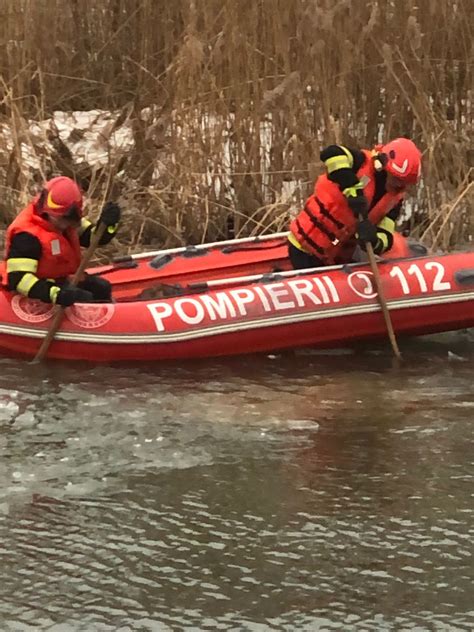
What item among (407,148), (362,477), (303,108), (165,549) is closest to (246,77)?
(303,108)

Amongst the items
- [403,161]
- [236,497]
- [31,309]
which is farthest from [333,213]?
[236,497]

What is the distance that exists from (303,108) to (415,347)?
1787mm

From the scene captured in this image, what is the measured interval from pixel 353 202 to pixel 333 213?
0.24m

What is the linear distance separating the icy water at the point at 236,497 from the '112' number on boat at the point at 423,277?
45 centimetres

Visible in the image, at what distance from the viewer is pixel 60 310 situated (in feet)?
20.6

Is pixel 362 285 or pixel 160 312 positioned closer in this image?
pixel 160 312

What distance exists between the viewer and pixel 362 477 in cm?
469

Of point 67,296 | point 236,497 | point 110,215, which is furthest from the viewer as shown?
point 110,215

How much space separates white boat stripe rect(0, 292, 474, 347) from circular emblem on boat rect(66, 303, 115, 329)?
0.06m

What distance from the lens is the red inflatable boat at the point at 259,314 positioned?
6.30 meters

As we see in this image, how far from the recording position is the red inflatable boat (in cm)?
630

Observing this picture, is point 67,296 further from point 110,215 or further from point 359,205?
point 359,205

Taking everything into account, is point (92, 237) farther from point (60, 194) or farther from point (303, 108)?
point (303, 108)

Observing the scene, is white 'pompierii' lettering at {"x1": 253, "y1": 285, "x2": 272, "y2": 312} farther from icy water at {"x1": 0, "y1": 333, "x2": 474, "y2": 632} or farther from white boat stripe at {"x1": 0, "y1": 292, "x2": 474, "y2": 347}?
icy water at {"x1": 0, "y1": 333, "x2": 474, "y2": 632}
